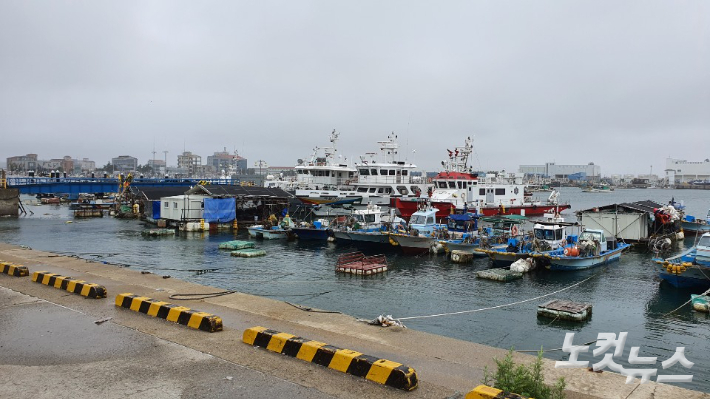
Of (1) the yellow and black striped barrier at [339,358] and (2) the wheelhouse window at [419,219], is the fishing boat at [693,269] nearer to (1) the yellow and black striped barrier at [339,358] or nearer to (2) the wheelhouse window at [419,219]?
(2) the wheelhouse window at [419,219]

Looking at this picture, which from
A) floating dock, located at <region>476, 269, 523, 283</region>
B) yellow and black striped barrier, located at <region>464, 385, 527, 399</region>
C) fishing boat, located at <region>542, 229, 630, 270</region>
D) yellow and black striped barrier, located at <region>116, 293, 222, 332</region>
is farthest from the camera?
fishing boat, located at <region>542, 229, 630, 270</region>

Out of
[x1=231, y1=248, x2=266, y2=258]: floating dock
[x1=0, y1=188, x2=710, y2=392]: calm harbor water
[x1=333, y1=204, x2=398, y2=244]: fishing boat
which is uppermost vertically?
[x1=333, y1=204, x2=398, y2=244]: fishing boat

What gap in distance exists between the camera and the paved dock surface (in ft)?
27.0

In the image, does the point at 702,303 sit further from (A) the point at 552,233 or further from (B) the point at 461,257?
(B) the point at 461,257

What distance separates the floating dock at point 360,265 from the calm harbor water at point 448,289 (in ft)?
2.13

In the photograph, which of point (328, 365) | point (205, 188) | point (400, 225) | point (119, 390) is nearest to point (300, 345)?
point (328, 365)

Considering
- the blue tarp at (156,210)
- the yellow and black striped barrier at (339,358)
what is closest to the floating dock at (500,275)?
the yellow and black striped barrier at (339,358)

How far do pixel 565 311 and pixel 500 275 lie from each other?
322 inches

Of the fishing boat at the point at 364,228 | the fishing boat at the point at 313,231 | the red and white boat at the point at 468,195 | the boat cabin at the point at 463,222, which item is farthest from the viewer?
the red and white boat at the point at 468,195

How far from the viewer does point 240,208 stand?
Answer: 188 ft

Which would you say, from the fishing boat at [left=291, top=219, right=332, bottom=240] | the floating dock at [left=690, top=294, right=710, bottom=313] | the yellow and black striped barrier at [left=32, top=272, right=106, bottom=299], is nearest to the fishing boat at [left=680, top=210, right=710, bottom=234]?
the floating dock at [left=690, top=294, right=710, bottom=313]

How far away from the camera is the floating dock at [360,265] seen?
2922 centimetres

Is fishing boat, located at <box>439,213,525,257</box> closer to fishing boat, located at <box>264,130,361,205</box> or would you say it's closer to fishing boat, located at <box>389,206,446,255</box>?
fishing boat, located at <box>389,206,446,255</box>

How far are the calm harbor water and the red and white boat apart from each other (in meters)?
18.2
